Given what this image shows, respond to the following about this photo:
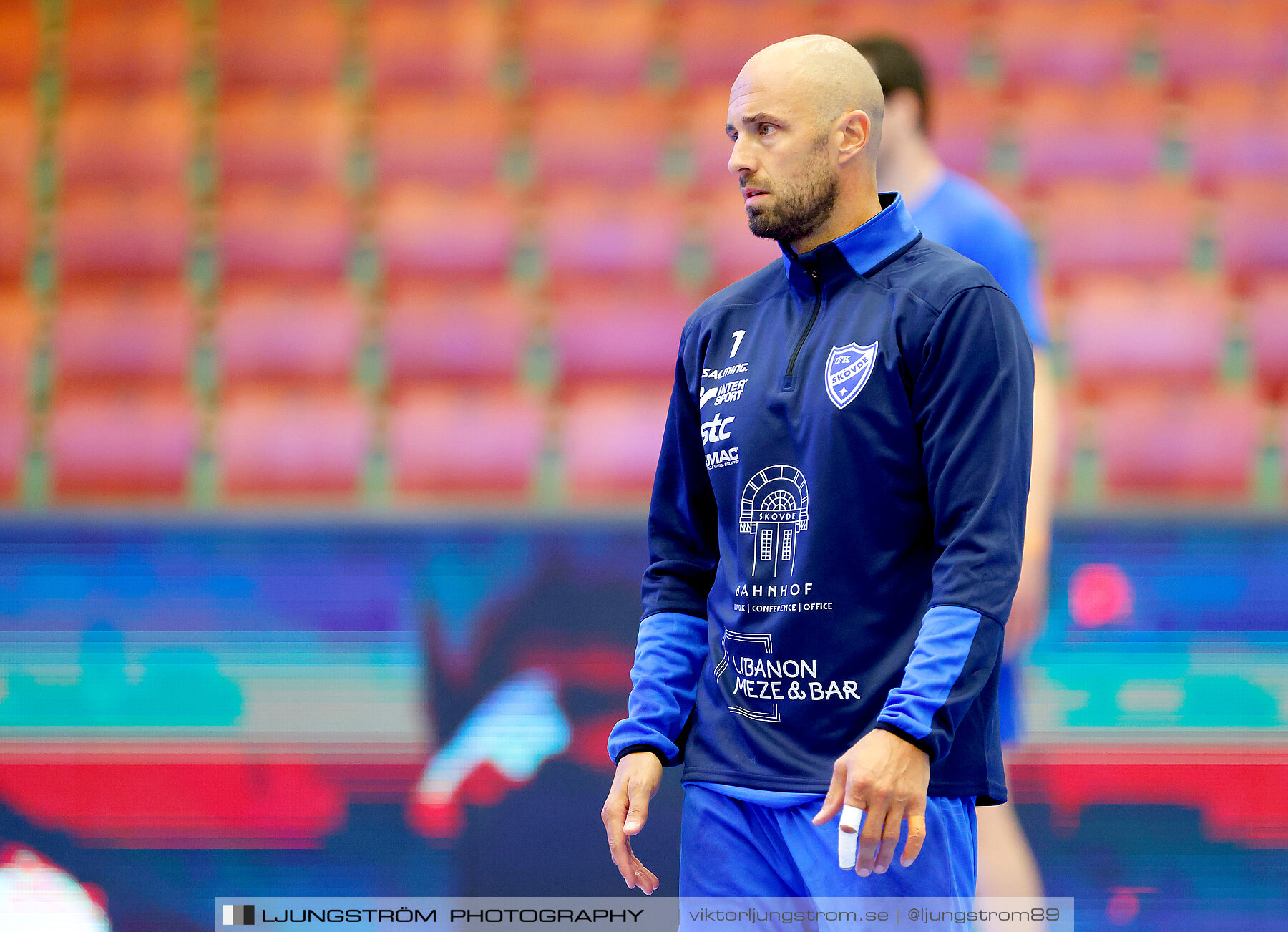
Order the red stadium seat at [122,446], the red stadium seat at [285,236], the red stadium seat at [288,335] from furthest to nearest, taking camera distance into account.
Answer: the red stadium seat at [285,236]
the red stadium seat at [288,335]
the red stadium seat at [122,446]

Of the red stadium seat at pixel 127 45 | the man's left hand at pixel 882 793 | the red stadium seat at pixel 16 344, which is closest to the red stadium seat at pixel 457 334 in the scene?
the red stadium seat at pixel 16 344

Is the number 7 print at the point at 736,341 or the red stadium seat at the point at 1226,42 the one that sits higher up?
the red stadium seat at the point at 1226,42

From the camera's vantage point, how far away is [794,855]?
1.44 meters

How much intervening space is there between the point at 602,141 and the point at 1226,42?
111 inches

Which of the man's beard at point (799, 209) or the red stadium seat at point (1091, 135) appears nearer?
the man's beard at point (799, 209)

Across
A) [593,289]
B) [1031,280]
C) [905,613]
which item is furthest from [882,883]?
[593,289]

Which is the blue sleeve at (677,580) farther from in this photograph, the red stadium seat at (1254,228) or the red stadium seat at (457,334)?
the red stadium seat at (1254,228)

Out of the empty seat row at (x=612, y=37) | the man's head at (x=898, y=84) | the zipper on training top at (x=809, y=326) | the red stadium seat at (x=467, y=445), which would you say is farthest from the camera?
the empty seat row at (x=612, y=37)

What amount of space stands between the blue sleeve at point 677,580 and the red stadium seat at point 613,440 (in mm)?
2526

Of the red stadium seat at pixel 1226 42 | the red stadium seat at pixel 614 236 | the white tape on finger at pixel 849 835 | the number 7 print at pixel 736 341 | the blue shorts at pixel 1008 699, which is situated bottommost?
the blue shorts at pixel 1008 699

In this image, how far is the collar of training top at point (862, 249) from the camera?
155 cm

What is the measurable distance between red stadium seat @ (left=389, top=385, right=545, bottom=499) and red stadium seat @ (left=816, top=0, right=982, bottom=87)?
94.1 inches

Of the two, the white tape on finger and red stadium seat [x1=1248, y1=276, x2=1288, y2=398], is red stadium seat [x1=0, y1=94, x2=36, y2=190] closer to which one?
red stadium seat [x1=1248, y1=276, x2=1288, y2=398]

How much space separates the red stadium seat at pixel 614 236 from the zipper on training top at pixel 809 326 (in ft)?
11.6
